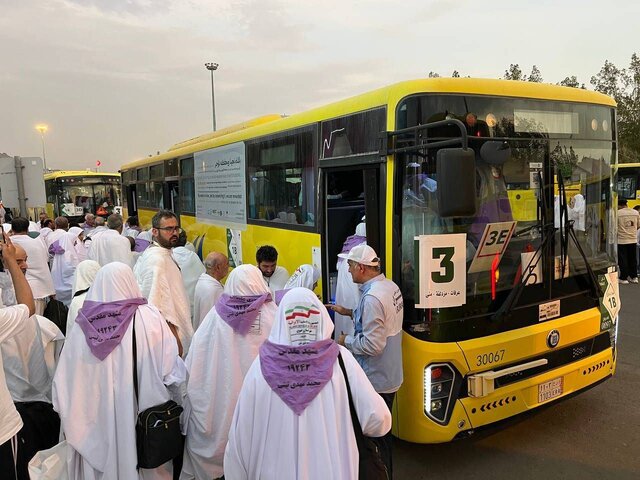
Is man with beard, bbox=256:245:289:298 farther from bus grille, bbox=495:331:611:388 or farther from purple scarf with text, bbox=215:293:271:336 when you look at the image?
bus grille, bbox=495:331:611:388

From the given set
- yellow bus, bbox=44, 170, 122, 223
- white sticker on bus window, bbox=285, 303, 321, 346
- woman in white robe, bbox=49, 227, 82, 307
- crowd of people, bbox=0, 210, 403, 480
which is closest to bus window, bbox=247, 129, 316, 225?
crowd of people, bbox=0, 210, 403, 480

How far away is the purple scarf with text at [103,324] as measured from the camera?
297cm

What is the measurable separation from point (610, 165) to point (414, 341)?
2636 millimetres

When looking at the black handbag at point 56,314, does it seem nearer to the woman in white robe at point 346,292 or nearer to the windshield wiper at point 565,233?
the woman in white robe at point 346,292

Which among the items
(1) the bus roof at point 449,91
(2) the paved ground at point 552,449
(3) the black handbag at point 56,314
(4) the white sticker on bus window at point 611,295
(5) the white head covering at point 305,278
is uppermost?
(1) the bus roof at point 449,91

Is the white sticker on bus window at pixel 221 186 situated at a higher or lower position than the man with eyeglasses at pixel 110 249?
higher

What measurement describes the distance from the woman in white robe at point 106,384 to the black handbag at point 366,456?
1.35 metres

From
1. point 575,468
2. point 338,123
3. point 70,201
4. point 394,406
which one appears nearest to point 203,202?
point 338,123

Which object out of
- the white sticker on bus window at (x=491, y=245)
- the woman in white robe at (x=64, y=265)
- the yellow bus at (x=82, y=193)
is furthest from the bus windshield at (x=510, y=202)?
the yellow bus at (x=82, y=193)

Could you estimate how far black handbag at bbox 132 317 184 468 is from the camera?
118 inches

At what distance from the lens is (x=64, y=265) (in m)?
8.00

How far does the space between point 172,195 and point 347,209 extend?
5.65 m

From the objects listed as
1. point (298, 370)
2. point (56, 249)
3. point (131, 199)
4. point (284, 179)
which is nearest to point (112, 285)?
point (298, 370)

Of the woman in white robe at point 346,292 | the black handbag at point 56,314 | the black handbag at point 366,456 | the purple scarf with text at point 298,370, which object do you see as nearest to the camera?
the purple scarf with text at point 298,370
